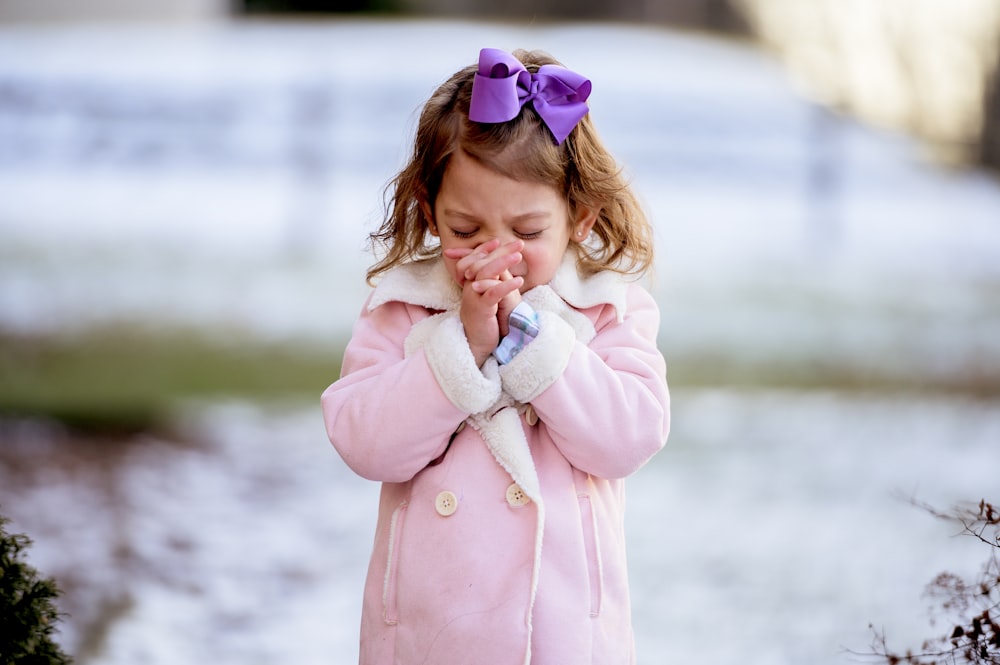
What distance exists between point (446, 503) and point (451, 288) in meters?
0.30

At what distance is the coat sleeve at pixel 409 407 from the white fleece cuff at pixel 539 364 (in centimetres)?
3

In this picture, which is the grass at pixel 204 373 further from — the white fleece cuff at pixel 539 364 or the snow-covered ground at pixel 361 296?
the white fleece cuff at pixel 539 364

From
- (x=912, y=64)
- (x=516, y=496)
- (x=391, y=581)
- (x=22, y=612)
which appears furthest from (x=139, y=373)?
(x=912, y=64)

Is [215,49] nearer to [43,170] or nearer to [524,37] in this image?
[43,170]

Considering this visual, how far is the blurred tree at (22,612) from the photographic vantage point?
160cm

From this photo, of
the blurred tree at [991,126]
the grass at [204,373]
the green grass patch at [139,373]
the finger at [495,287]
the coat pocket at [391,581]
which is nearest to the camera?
the finger at [495,287]

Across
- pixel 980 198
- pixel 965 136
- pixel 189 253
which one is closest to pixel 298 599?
pixel 189 253

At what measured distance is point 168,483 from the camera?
405 cm

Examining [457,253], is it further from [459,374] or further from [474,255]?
[459,374]

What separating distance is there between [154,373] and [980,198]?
5315 millimetres

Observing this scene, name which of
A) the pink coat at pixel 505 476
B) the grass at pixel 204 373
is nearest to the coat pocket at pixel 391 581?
the pink coat at pixel 505 476

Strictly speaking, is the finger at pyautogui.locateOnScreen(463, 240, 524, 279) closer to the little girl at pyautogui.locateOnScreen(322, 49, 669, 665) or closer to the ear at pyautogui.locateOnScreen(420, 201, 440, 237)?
the little girl at pyautogui.locateOnScreen(322, 49, 669, 665)

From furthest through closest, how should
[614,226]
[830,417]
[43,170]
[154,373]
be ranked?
[43,170] < [154,373] < [830,417] < [614,226]

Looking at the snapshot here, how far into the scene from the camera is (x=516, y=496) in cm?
159
